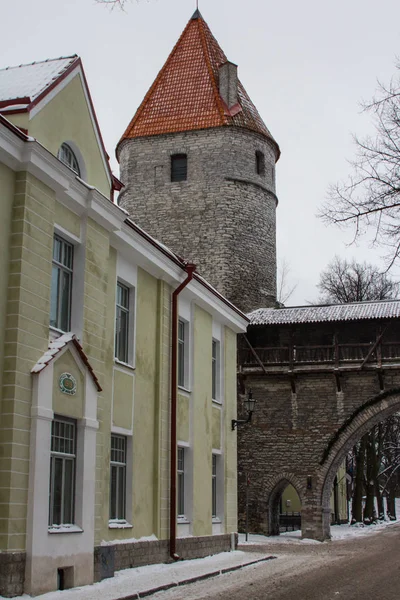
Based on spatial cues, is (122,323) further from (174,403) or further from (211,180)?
(211,180)

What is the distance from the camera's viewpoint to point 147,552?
15.1 metres

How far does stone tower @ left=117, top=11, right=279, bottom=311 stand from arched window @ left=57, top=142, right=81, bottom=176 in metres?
18.3

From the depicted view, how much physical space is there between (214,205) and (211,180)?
1.05m

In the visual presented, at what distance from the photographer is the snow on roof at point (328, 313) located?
29.1 metres

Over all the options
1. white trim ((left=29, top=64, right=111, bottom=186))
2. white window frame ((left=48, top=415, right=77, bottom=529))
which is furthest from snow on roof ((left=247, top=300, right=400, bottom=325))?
white window frame ((left=48, top=415, right=77, bottom=529))

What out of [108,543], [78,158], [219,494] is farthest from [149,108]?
[108,543]

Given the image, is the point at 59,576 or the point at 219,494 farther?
the point at 219,494

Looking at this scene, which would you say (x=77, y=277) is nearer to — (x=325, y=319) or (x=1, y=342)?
(x=1, y=342)

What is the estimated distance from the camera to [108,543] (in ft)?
43.7

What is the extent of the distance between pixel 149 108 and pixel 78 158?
2207 cm

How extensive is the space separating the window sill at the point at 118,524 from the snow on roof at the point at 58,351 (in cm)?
261

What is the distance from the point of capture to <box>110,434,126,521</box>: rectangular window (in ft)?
47.5

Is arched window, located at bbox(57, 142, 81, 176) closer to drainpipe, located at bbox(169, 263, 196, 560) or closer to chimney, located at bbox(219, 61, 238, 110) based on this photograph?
drainpipe, located at bbox(169, 263, 196, 560)

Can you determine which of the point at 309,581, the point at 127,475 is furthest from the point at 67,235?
the point at 309,581
